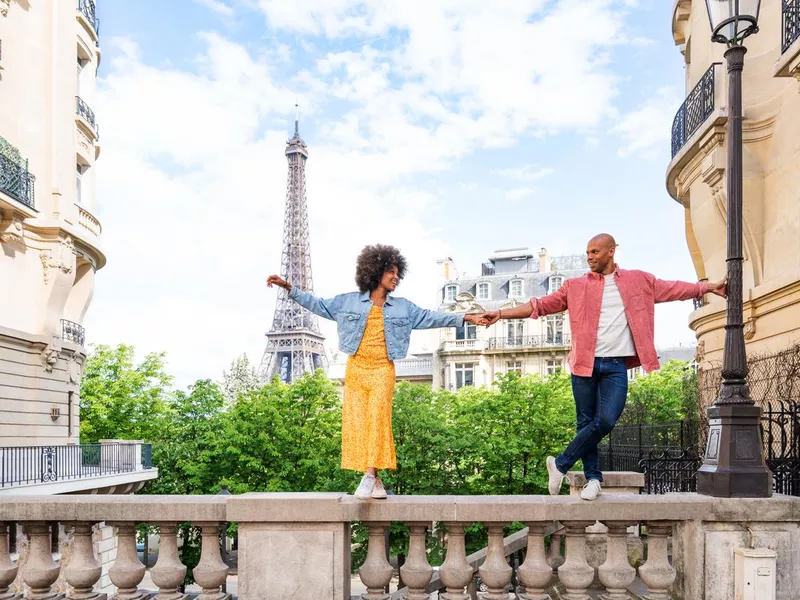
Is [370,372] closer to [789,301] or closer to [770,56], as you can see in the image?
[789,301]

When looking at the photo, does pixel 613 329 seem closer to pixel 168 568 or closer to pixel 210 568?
pixel 210 568

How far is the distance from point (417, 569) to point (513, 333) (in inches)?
2015

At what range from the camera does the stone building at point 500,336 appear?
5416 cm

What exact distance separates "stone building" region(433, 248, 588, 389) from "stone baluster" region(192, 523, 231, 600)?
45.4m

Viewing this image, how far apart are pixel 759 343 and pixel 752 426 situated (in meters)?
8.27

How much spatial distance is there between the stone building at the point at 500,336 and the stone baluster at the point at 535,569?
45027 millimetres

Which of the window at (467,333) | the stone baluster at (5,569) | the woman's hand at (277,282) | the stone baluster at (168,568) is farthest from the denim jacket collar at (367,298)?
the window at (467,333)

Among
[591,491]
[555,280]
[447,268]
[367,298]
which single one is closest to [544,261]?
[555,280]

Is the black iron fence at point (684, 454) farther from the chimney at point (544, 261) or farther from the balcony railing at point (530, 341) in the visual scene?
the chimney at point (544, 261)

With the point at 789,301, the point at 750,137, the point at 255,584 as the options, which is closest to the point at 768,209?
the point at 750,137

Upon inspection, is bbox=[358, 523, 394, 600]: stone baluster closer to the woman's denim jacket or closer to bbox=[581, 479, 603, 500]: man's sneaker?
the woman's denim jacket

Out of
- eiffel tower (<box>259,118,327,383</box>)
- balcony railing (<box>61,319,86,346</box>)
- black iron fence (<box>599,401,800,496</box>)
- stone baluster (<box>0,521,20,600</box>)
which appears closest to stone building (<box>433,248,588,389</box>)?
eiffel tower (<box>259,118,327,383</box>)

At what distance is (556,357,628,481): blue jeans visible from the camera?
18.3ft

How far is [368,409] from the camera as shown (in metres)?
5.34
